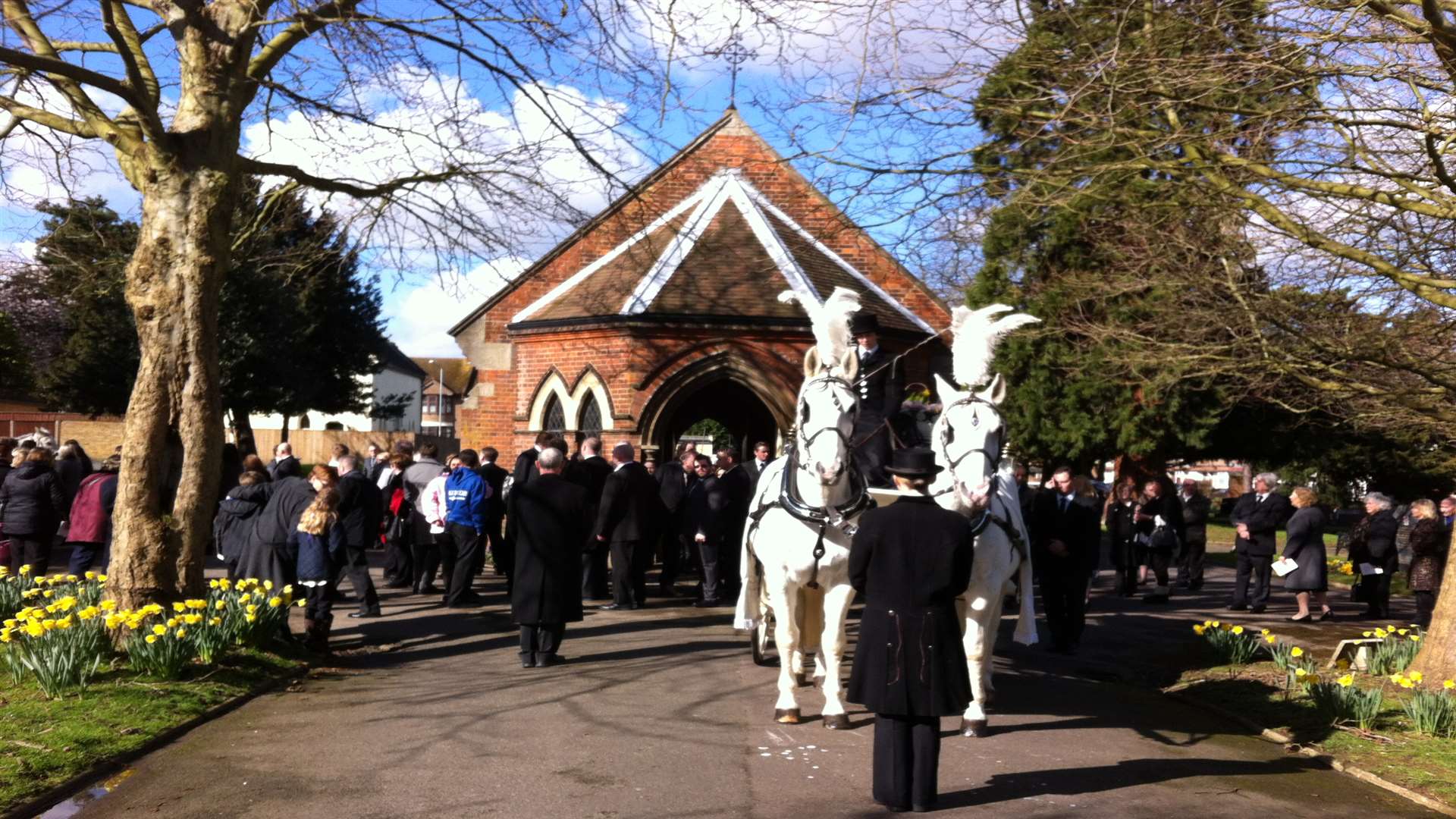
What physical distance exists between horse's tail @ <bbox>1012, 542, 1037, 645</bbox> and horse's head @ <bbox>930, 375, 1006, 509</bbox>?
1327 millimetres

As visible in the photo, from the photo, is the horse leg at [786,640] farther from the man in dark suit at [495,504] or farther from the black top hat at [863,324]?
the man in dark suit at [495,504]

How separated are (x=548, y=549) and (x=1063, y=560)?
483 centimetres

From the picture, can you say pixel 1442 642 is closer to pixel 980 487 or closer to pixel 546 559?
pixel 980 487

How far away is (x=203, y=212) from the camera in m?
10.1

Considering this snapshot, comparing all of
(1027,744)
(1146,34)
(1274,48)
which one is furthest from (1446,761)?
(1146,34)

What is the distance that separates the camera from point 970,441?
25.6 feet

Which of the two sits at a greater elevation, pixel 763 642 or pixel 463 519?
pixel 463 519

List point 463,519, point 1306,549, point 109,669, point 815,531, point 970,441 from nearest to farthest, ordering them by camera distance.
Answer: point 970,441 → point 815,531 → point 109,669 → point 463,519 → point 1306,549

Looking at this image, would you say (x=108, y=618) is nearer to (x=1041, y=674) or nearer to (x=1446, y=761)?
(x=1041, y=674)

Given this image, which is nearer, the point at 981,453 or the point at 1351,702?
the point at 981,453

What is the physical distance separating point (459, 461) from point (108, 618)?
5.88 meters

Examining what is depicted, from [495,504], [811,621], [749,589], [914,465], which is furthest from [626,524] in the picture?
[914,465]

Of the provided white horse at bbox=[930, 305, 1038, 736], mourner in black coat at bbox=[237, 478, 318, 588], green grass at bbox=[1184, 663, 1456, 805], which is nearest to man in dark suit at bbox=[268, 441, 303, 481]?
mourner in black coat at bbox=[237, 478, 318, 588]

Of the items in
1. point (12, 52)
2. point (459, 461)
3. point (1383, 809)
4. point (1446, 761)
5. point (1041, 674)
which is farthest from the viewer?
point (459, 461)
